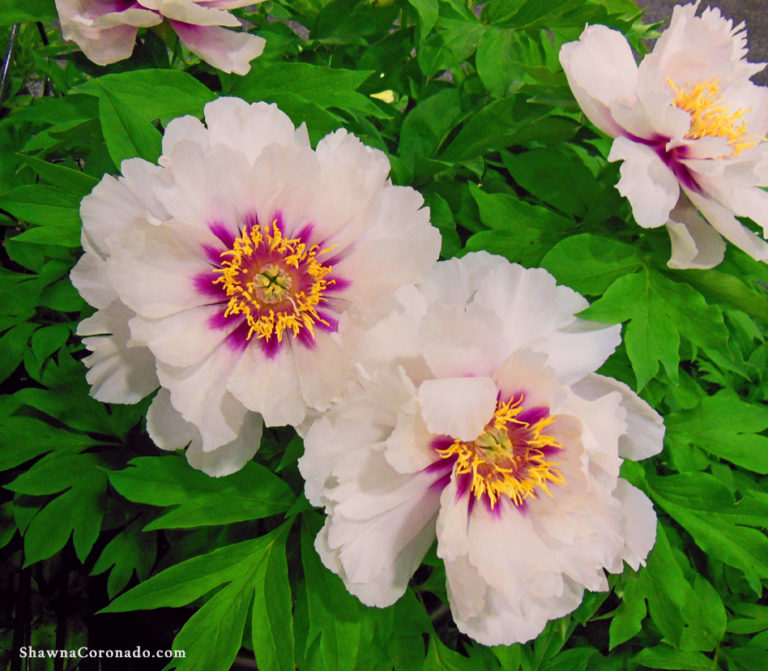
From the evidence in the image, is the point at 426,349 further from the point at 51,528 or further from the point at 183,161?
the point at 51,528

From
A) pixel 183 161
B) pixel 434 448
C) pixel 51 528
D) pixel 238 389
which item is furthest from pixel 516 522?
pixel 51 528

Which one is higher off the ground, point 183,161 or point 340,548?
point 183,161

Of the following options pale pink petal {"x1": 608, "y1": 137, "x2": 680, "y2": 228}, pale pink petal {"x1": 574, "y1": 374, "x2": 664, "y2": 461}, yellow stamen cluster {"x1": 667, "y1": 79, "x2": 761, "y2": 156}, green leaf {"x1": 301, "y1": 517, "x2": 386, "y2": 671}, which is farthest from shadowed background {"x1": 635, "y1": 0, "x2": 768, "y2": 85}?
green leaf {"x1": 301, "y1": 517, "x2": 386, "y2": 671}

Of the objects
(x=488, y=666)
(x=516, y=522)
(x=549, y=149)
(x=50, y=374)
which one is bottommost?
(x=488, y=666)

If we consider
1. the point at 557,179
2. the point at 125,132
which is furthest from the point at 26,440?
the point at 557,179

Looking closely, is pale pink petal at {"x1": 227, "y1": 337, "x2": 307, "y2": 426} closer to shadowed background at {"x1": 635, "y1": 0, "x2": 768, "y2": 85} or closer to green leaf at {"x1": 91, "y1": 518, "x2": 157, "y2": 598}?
green leaf at {"x1": 91, "y1": 518, "x2": 157, "y2": 598}

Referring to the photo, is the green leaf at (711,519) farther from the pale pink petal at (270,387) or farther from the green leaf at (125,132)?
the green leaf at (125,132)
